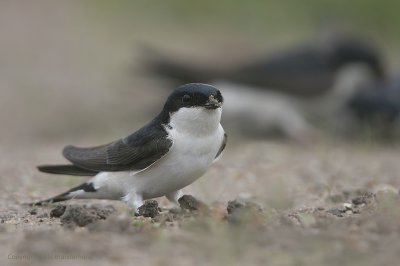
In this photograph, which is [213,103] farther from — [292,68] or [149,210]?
[292,68]

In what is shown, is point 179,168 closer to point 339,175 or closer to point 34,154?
point 339,175

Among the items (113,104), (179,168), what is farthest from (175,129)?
(113,104)

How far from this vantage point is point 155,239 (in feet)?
12.6

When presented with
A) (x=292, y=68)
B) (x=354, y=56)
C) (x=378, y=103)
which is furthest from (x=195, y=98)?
(x=354, y=56)

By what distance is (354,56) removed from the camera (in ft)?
36.8

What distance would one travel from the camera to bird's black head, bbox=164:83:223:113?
15.7ft

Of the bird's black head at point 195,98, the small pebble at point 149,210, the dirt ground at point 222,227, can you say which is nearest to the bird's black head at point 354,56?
the dirt ground at point 222,227

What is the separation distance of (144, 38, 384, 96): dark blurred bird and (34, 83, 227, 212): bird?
5.57 meters

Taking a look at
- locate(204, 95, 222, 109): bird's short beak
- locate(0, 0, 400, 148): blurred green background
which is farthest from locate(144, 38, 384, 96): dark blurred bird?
locate(204, 95, 222, 109): bird's short beak

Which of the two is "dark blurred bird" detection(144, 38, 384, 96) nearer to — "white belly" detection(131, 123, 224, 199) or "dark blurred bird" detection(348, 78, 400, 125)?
"dark blurred bird" detection(348, 78, 400, 125)

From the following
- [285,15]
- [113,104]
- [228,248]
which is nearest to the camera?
[228,248]

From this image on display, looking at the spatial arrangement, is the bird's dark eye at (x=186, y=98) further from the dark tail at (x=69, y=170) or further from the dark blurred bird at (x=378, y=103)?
the dark blurred bird at (x=378, y=103)

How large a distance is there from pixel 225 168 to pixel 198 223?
10.6 ft

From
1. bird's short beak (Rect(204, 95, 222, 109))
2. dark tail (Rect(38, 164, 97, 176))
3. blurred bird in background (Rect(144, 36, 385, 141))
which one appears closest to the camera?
bird's short beak (Rect(204, 95, 222, 109))
